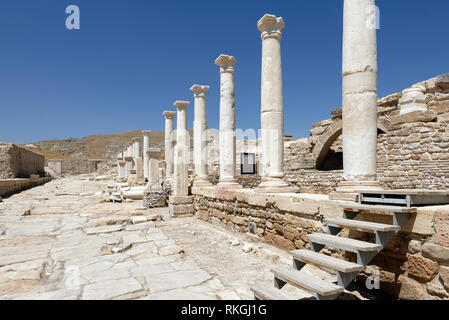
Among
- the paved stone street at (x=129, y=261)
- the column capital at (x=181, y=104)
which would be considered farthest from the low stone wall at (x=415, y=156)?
the column capital at (x=181, y=104)

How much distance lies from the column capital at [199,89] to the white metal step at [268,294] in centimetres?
842

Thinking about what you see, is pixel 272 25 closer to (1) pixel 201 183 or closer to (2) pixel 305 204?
(2) pixel 305 204

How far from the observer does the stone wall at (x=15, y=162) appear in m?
17.1

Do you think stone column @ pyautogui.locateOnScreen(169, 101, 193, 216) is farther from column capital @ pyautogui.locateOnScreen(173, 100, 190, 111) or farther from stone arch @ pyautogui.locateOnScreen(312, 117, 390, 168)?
stone arch @ pyautogui.locateOnScreen(312, 117, 390, 168)

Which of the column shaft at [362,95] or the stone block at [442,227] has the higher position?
the column shaft at [362,95]

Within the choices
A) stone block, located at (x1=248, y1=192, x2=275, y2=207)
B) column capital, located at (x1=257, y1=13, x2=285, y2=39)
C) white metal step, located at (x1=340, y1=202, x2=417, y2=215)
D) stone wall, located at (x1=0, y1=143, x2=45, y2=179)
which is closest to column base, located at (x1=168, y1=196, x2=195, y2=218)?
stone block, located at (x1=248, y1=192, x2=275, y2=207)

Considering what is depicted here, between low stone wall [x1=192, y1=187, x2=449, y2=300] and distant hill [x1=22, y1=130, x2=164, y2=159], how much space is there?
150 ft

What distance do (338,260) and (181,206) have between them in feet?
22.7

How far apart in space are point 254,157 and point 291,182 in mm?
8832

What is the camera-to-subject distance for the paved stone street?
3430mm

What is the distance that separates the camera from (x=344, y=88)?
4.41 meters

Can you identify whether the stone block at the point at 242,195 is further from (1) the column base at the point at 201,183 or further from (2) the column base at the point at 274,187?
(1) the column base at the point at 201,183

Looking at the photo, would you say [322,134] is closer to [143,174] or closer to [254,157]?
[254,157]
